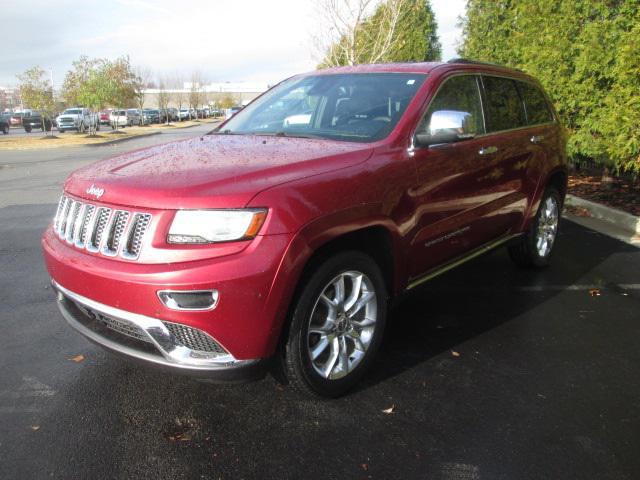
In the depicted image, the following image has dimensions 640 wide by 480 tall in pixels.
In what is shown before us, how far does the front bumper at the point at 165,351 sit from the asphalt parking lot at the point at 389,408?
430mm

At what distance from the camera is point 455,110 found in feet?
11.7

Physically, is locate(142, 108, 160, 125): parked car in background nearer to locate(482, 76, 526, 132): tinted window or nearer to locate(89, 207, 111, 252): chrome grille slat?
locate(482, 76, 526, 132): tinted window

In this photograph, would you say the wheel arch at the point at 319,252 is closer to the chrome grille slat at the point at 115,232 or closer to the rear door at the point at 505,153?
the chrome grille slat at the point at 115,232

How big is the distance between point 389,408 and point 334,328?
1.76 ft

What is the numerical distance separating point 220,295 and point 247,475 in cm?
84

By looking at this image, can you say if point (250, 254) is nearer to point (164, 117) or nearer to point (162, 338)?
point (162, 338)

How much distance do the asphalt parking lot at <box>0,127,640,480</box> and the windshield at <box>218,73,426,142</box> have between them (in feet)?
4.98

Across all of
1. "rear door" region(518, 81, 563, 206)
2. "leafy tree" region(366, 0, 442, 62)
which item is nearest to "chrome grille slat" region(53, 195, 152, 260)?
"rear door" region(518, 81, 563, 206)

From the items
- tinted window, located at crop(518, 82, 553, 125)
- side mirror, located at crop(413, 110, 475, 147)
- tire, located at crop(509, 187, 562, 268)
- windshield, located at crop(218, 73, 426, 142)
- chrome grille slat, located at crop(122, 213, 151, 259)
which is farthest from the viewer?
tire, located at crop(509, 187, 562, 268)

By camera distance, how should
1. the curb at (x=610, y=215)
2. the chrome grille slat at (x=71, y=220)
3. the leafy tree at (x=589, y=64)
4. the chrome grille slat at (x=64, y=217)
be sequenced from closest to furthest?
the chrome grille slat at (x=71, y=220) → the chrome grille slat at (x=64, y=217) → the leafy tree at (x=589, y=64) → the curb at (x=610, y=215)

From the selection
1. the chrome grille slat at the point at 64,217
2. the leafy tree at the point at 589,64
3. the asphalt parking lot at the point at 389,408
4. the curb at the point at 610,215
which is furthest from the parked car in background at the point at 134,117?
the chrome grille slat at the point at 64,217

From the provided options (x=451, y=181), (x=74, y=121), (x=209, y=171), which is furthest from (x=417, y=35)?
(x=74, y=121)

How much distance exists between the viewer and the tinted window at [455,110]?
3.17 metres

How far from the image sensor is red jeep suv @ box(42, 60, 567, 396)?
2.33 meters
